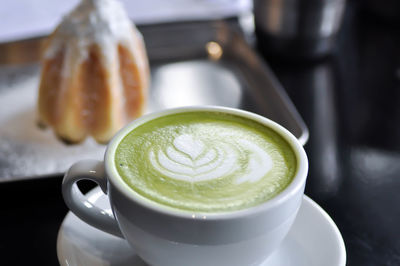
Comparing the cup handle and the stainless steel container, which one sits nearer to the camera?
the cup handle

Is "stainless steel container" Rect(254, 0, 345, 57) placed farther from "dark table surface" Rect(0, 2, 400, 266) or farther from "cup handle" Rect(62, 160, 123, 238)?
"cup handle" Rect(62, 160, 123, 238)

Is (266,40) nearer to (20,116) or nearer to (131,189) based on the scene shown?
(20,116)

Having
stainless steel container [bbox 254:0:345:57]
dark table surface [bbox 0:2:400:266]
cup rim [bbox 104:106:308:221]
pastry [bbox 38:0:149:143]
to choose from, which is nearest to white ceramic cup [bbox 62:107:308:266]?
cup rim [bbox 104:106:308:221]

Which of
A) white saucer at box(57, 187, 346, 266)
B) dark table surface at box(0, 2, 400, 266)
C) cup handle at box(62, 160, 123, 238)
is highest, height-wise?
cup handle at box(62, 160, 123, 238)

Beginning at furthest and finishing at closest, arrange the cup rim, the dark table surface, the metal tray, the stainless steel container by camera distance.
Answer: the stainless steel container → the metal tray → the dark table surface → the cup rim

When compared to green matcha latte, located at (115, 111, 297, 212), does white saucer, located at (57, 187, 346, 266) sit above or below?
below

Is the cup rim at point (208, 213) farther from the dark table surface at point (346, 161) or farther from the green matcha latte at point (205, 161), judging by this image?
the dark table surface at point (346, 161)

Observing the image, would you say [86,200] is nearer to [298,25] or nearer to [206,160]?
[206,160]
